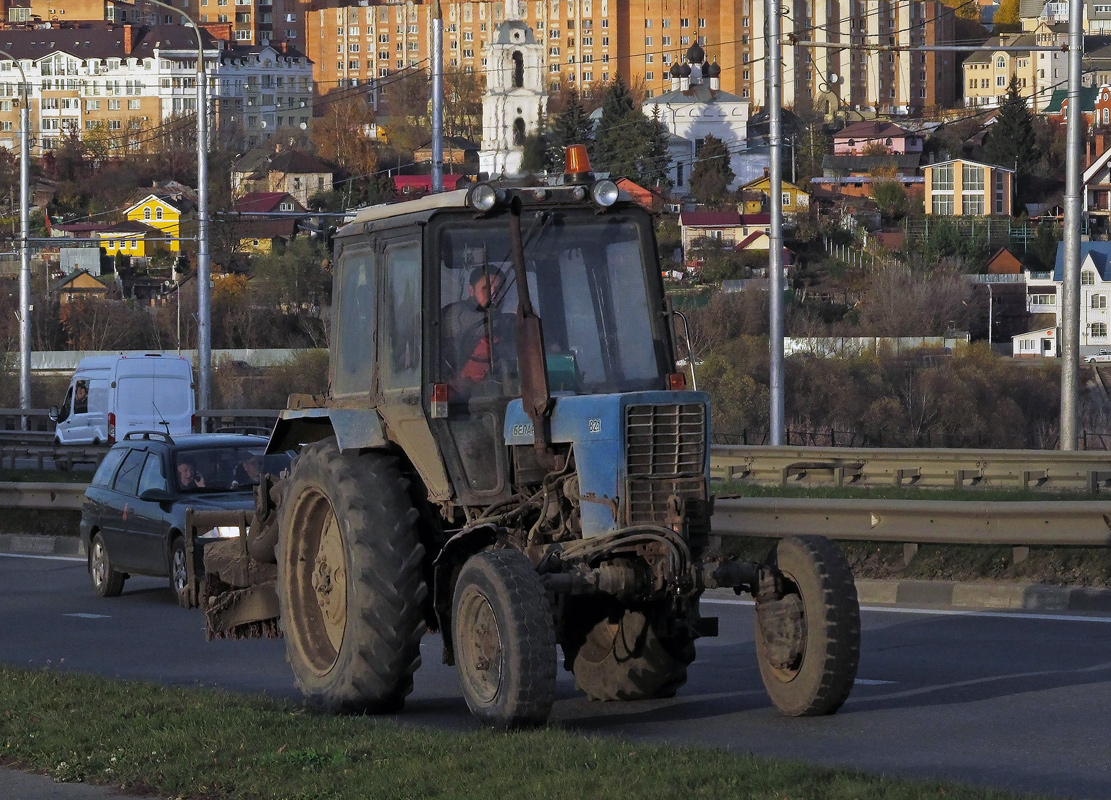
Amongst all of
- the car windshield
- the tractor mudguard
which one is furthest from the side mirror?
the tractor mudguard

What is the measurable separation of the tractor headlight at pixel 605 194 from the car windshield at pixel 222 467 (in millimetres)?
7921

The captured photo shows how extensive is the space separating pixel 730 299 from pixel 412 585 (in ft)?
263

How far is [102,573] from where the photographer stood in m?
17.4

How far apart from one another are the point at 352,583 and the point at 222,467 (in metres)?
8.09

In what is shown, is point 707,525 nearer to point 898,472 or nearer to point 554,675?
point 554,675

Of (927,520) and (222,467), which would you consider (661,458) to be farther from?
(222,467)

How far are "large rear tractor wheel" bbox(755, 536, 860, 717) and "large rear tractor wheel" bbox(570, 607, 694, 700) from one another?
24.8 inches

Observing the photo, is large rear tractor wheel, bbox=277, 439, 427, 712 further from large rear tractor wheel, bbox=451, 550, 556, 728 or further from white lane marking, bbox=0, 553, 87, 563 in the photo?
white lane marking, bbox=0, 553, 87, 563

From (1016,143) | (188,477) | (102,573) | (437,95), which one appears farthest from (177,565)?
(1016,143)

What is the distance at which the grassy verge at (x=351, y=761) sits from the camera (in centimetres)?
717

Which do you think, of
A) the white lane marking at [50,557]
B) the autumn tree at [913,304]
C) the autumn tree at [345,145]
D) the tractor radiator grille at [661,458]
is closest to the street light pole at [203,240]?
the white lane marking at [50,557]

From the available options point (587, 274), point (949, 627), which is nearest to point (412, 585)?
point (587, 274)

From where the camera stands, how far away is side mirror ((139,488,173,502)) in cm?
1675

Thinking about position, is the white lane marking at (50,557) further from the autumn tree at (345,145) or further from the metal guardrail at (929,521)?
the autumn tree at (345,145)
